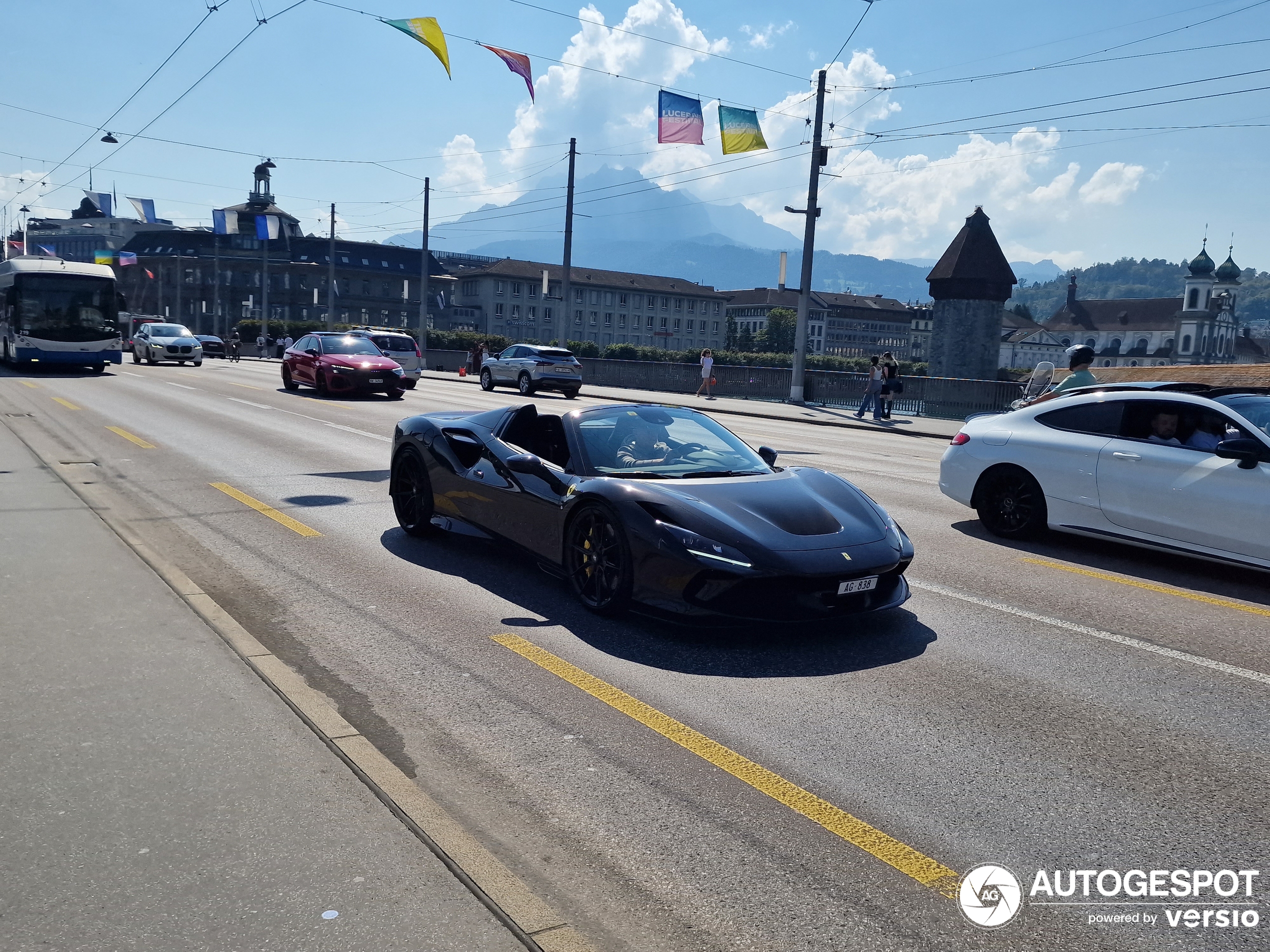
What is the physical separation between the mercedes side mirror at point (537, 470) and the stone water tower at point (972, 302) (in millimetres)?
53048

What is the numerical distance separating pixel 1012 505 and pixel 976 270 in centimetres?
5195

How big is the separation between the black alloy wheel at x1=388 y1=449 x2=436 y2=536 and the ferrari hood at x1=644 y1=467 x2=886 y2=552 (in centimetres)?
276

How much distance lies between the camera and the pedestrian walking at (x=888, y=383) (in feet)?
95.9

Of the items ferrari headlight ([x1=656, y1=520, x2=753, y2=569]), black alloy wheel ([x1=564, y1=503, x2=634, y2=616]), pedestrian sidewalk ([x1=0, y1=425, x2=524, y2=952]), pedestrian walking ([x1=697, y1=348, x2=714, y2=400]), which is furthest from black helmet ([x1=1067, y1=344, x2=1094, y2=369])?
pedestrian walking ([x1=697, y1=348, x2=714, y2=400])

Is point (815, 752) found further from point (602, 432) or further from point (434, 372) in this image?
point (434, 372)

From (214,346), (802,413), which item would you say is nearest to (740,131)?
(802,413)

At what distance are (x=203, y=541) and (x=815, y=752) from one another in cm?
605

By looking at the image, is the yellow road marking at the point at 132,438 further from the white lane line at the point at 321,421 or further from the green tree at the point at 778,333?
the green tree at the point at 778,333

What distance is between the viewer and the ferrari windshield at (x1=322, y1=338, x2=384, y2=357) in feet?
86.6

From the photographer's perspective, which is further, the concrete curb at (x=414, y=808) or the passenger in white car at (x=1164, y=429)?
the passenger in white car at (x=1164, y=429)

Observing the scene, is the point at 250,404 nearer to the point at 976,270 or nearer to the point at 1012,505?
the point at 1012,505

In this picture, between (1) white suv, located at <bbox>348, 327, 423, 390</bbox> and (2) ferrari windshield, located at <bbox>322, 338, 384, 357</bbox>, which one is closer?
(2) ferrari windshield, located at <bbox>322, 338, 384, 357</bbox>
